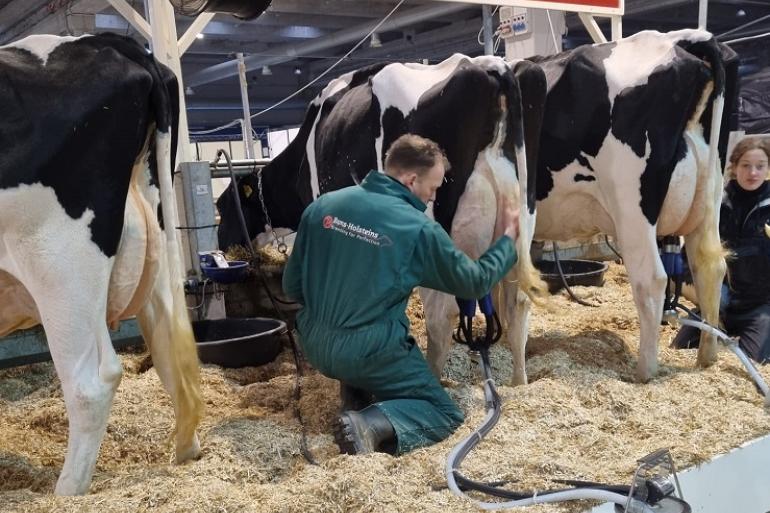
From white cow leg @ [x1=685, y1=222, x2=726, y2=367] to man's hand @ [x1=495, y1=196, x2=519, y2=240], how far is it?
1201mm

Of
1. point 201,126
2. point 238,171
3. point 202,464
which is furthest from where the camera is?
point 201,126

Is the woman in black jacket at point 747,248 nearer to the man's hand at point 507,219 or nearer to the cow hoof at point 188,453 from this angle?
the man's hand at point 507,219

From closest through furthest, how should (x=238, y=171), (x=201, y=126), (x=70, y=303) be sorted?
1. (x=70, y=303)
2. (x=238, y=171)
3. (x=201, y=126)

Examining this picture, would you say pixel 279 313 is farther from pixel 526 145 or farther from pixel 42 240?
pixel 42 240

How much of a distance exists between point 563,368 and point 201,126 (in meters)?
18.9

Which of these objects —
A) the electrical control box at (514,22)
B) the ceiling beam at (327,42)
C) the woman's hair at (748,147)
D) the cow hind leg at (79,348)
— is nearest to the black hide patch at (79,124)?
the cow hind leg at (79,348)

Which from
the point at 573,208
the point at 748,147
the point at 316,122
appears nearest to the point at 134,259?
the point at 316,122

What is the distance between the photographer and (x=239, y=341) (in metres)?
4.51

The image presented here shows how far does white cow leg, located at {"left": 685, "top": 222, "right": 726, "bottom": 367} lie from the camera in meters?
4.16

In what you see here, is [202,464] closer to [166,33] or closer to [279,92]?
[166,33]

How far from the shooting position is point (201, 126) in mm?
21516

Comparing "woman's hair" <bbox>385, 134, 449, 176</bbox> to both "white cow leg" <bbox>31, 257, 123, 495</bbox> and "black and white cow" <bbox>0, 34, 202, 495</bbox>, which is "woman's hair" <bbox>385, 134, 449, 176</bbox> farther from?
"white cow leg" <bbox>31, 257, 123, 495</bbox>

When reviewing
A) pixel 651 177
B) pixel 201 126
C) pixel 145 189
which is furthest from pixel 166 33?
pixel 201 126

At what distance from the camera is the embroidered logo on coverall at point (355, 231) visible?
3.02 m
